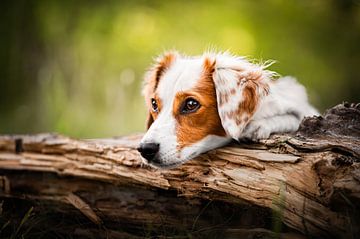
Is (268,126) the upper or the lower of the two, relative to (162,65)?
lower

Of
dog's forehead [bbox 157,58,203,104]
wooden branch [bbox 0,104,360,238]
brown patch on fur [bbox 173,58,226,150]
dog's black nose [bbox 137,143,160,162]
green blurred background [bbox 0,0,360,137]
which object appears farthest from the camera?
green blurred background [bbox 0,0,360,137]

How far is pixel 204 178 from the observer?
10.0 feet

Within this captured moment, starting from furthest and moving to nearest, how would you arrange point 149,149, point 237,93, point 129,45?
point 129,45 < point 237,93 < point 149,149

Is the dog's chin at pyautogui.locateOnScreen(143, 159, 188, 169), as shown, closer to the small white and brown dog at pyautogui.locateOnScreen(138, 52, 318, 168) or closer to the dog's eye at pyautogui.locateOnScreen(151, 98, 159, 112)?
the small white and brown dog at pyautogui.locateOnScreen(138, 52, 318, 168)

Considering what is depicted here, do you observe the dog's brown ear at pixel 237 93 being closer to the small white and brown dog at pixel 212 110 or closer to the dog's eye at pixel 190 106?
the small white and brown dog at pixel 212 110

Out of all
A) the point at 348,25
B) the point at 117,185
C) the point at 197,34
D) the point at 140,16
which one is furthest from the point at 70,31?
the point at 117,185

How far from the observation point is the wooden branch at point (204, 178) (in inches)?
99.6

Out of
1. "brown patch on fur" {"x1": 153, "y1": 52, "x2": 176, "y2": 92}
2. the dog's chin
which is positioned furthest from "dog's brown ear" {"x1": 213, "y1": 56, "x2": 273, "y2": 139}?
"brown patch on fur" {"x1": 153, "y1": 52, "x2": 176, "y2": 92}

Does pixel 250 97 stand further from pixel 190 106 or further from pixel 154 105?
pixel 154 105

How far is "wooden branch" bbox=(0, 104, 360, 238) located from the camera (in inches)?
99.6

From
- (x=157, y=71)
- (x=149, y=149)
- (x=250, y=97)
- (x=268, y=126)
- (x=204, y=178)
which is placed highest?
(x=157, y=71)

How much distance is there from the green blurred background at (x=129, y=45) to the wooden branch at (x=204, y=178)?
14.2ft

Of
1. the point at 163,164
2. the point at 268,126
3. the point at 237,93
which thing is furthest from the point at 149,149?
the point at 268,126

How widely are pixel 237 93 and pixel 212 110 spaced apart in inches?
8.2
